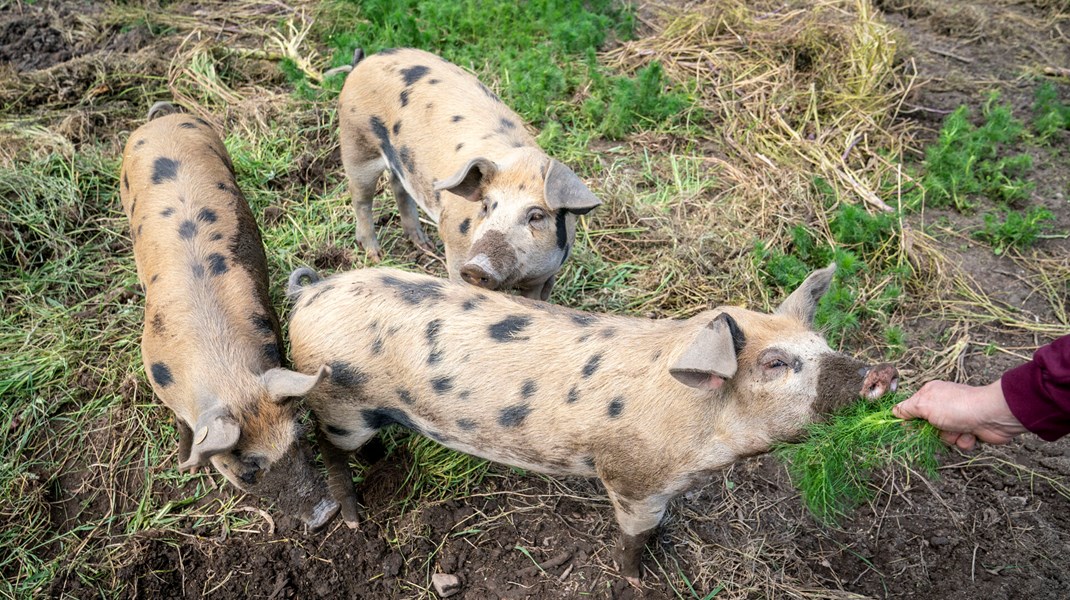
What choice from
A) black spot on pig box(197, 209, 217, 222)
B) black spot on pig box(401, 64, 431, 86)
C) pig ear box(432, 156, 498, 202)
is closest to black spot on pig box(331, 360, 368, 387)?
pig ear box(432, 156, 498, 202)

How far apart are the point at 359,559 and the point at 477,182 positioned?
7.24ft

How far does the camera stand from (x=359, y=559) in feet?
12.6

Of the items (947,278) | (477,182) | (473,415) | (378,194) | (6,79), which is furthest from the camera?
(6,79)

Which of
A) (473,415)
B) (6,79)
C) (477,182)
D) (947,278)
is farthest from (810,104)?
(6,79)

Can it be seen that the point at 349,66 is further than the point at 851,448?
Yes

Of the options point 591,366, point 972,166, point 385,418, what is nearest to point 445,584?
point 385,418

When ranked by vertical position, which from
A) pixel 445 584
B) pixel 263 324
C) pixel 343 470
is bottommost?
pixel 445 584

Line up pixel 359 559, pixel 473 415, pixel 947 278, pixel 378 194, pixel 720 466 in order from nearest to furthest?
1. pixel 720 466
2. pixel 473 415
3. pixel 359 559
4. pixel 947 278
5. pixel 378 194

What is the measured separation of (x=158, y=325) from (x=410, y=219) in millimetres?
Result: 2287

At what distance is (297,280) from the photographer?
388 cm

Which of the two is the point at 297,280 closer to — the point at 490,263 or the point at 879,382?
the point at 490,263

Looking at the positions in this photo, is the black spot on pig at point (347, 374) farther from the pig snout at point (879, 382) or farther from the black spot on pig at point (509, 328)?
the pig snout at point (879, 382)

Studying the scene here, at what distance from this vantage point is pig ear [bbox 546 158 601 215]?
3947 millimetres

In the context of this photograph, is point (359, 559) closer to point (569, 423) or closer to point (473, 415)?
point (473, 415)
